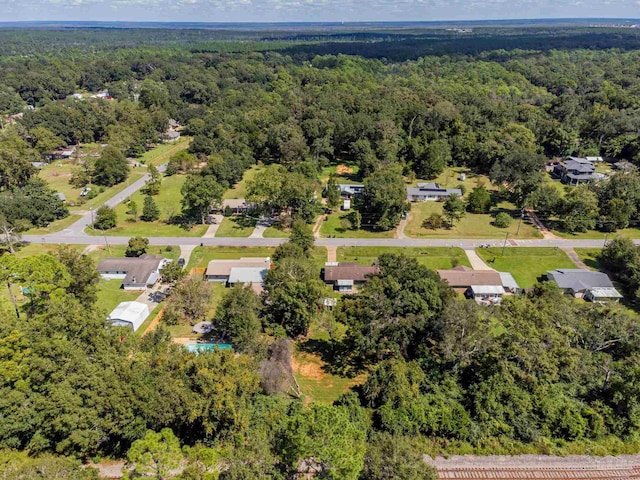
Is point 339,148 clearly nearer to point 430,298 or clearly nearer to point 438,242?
point 438,242

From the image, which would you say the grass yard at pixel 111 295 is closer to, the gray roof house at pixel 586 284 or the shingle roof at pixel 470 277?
the shingle roof at pixel 470 277

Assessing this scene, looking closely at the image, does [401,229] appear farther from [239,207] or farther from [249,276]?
[239,207]

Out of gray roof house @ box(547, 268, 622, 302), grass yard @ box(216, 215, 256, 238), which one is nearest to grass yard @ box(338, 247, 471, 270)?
gray roof house @ box(547, 268, 622, 302)

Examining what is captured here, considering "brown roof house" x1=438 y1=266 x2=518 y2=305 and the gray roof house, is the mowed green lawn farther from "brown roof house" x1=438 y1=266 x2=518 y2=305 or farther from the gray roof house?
the gray roof house

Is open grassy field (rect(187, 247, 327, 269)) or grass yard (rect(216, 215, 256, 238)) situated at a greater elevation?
open grassy field (rect(187, 247, 327, 269))

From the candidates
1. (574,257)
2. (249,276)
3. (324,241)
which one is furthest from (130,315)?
(574,257)
